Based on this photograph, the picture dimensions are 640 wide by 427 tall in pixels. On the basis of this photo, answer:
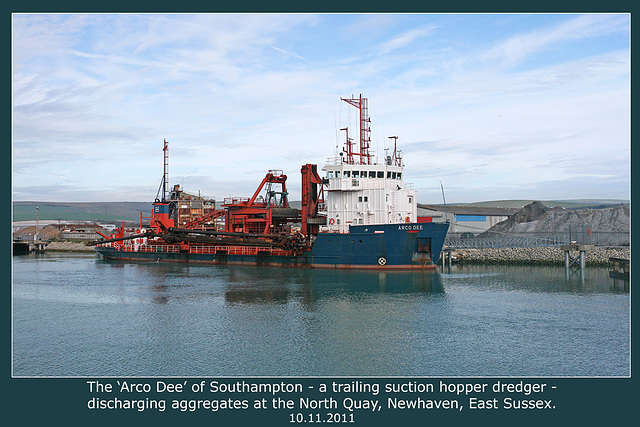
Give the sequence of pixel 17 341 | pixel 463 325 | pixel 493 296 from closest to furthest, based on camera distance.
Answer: pixel 17 341 → pixel 463 325 → pixel 493 296

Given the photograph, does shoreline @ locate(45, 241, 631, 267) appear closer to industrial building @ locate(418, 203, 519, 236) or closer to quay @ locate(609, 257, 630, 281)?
quay @ locate(609, 257, 630, 281)

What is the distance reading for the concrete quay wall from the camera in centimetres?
4044

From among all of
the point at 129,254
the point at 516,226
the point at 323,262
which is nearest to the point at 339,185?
the point at 323,262

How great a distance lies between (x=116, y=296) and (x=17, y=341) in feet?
32.9

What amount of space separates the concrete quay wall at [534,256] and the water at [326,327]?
7.13 meters

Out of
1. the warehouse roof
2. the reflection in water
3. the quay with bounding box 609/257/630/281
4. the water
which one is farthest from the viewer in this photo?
the warehouse roof

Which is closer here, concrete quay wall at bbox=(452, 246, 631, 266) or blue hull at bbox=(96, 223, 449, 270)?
blue hull at bbox=(96, 223, 449, 270)

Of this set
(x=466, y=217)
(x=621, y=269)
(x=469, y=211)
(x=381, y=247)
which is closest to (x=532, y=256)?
(x=621, y=269)

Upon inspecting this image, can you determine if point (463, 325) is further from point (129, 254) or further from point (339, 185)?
point (129, 254)

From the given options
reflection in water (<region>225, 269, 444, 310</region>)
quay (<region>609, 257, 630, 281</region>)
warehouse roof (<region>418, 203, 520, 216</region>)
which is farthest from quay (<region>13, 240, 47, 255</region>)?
quay (<region>609, 257, 630, 281</region>)

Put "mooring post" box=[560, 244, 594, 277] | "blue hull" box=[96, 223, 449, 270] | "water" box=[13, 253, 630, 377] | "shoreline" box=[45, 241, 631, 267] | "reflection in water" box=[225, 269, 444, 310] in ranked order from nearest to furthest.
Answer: "water" box=[13, 253, 630, 377]
"reflection in water" box=[225, 269, 444, 310]
"blue hull" box=[96, 223, 449, 270]
"mooring post" box=[560, 244, 594, 277]
"shoreline" box=[45, 241, 631, 267]

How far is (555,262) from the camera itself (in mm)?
41594

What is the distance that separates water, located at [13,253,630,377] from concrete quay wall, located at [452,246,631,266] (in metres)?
7.13

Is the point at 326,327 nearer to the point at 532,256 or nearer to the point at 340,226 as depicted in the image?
the point at 340,226
